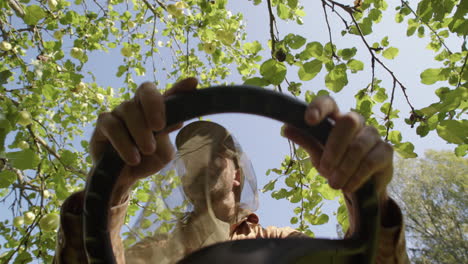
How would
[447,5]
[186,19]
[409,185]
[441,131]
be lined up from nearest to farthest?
[441,131] → [447,5] → [186,19] → [409,185]

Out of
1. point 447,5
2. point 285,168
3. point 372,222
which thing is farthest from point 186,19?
point 372,222

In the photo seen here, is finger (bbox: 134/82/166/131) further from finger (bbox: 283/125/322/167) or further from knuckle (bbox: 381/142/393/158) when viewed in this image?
knuckle (bbox: 381/142/393/158)

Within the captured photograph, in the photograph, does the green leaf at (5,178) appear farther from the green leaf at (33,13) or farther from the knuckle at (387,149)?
the knuckle at (387,149)

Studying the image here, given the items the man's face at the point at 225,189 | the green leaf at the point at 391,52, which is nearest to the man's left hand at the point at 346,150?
the man's face at the point at 225,189

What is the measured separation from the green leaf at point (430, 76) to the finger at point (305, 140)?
145cm

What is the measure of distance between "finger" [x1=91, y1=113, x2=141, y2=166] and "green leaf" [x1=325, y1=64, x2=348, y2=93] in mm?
1355

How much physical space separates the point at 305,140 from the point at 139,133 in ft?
0.95

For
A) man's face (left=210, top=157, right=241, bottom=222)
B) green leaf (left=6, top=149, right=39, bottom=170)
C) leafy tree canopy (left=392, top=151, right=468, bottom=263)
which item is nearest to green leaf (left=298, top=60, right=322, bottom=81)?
man's face (left=210, top=157, right=241, bottom=222)

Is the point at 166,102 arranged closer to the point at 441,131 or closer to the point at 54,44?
the point at 441,131

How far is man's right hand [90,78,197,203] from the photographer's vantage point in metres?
0.51

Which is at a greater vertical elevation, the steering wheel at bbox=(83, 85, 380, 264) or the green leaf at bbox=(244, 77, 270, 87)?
the green leaf at bbox=(244, 77, 270, 87)

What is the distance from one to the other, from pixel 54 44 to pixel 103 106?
1.11 meters

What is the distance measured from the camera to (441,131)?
5.18 feet

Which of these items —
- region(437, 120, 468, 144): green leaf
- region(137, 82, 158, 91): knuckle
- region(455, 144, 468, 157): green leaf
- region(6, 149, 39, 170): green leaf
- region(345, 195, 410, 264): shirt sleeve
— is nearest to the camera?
region(137, 82, 158, 91): knuckle
